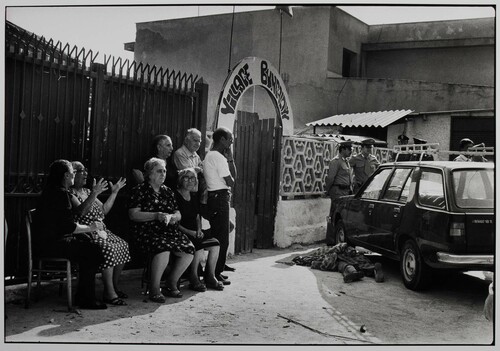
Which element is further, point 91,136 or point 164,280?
point 164,280

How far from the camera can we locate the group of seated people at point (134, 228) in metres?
4.56

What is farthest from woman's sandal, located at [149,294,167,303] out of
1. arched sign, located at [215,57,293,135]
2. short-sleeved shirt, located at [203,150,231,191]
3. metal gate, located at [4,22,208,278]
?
arched sign, located at [215,57,293,135]

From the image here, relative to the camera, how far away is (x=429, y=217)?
18.2 ft

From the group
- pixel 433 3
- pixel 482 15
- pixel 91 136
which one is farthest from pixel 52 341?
pixel 482 15

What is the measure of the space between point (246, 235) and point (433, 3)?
4.21 m

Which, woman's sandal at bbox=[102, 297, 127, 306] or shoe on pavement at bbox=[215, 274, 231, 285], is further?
shoe on pavement at bbox=[215, 274, 231, 285]

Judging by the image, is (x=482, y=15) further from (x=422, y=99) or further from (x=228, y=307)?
(x=422, y=99)

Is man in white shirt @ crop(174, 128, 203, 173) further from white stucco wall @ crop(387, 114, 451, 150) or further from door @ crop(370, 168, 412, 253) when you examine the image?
white stucco wall @ crop(387, 114, 451, 150)

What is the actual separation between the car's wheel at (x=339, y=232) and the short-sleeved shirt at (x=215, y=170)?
2.45m

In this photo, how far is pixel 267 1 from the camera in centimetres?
452

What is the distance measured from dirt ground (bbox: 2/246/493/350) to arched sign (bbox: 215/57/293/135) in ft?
7.28

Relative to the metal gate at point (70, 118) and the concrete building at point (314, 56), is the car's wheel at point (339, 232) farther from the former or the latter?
the concrete building at point (314, 56)

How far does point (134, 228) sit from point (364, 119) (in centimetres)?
882

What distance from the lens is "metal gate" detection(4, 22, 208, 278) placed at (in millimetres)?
4699
